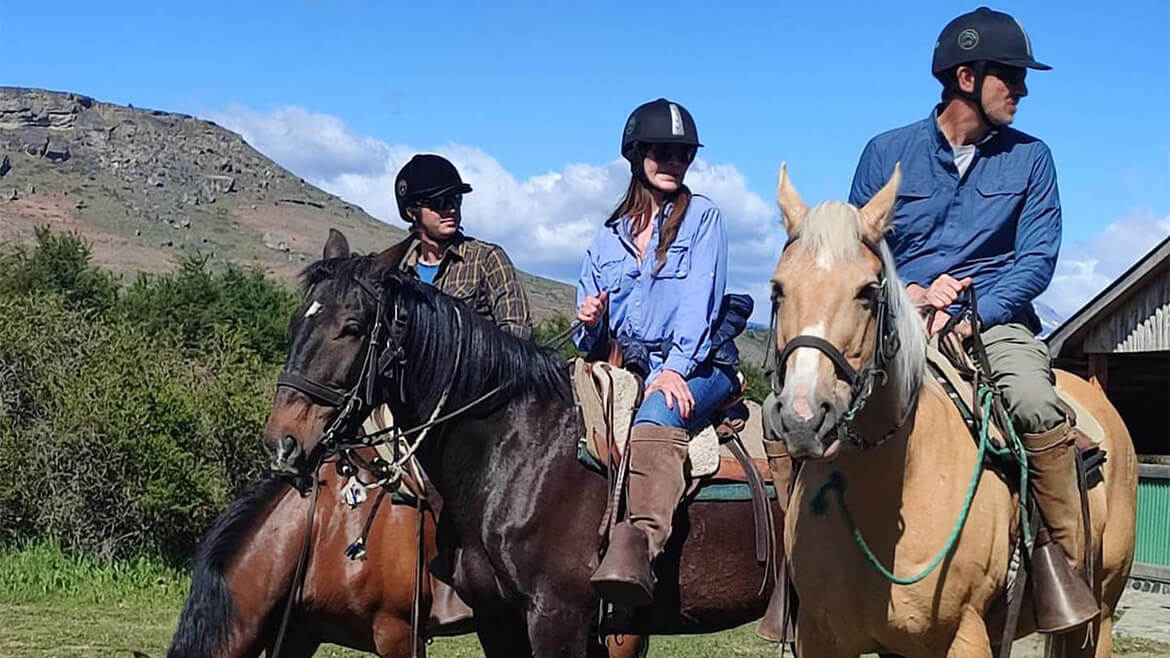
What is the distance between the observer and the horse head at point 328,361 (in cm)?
492

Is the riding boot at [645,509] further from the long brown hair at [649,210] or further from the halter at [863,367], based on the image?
the halter at [863,367]

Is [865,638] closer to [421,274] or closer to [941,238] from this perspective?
[941,238]

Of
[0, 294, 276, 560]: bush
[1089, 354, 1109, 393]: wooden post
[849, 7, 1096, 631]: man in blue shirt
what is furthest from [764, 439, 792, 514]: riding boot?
[1089, 354, 1109, 393]: wooden post

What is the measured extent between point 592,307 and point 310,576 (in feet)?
6.92

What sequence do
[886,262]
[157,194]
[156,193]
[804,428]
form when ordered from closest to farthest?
[804,428] → [886,262] → [157,194] → [156,193]

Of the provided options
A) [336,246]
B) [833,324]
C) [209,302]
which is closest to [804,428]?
[833,324]

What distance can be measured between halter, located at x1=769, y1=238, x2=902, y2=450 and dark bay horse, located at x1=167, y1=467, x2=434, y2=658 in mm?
3177

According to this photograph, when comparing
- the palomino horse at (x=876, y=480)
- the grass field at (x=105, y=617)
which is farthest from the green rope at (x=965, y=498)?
the grass field at (x=105, y=617)

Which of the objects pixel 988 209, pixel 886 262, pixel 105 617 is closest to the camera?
pixel 886 262

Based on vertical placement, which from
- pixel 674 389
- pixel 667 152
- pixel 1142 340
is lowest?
pixel 674 389

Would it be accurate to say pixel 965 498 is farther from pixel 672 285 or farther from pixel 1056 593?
pixel 672 285

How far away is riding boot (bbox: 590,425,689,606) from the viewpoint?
4.98 metres

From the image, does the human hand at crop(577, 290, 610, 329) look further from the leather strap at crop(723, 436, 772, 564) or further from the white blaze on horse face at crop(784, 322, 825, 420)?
the white blaze on horse face at crop(784, 322, 825, 420)

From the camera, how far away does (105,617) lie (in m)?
12.4
